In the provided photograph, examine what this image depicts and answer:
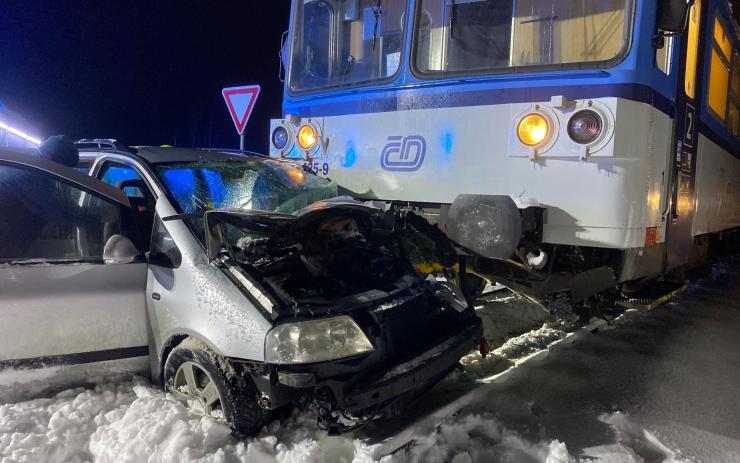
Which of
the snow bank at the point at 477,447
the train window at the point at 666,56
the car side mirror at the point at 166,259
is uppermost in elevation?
the train window at the point at 666,56

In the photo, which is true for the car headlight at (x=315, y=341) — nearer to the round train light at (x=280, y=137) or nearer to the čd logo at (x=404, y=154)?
the čd logo at (x=404, y=154)

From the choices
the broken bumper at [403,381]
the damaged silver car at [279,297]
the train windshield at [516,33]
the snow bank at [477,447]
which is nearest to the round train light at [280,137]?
the damaged silver car at [279,297]

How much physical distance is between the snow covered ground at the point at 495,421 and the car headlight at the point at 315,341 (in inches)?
21.6

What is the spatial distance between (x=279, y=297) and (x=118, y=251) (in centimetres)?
103

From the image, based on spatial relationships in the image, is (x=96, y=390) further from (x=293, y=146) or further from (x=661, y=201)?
(x=661, y=201)

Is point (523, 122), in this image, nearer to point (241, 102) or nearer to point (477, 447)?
point (477, 447)

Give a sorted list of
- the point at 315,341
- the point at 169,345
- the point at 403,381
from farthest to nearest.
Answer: the point at 169,345 → the point at 403,381 → the point at 315,341

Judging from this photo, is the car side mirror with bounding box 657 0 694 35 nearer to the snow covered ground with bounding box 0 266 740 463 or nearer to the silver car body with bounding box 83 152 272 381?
the snow covered ground with bounding box 0 266 740 463

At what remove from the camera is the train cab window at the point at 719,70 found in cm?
534

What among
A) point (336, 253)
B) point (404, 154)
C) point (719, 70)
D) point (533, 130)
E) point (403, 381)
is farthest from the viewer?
point (719, 70)

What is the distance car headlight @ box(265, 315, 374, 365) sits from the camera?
8.48 feet

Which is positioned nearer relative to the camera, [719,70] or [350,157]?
[350,157]

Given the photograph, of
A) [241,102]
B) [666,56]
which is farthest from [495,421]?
[241,102]

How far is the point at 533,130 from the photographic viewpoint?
12.3ft
